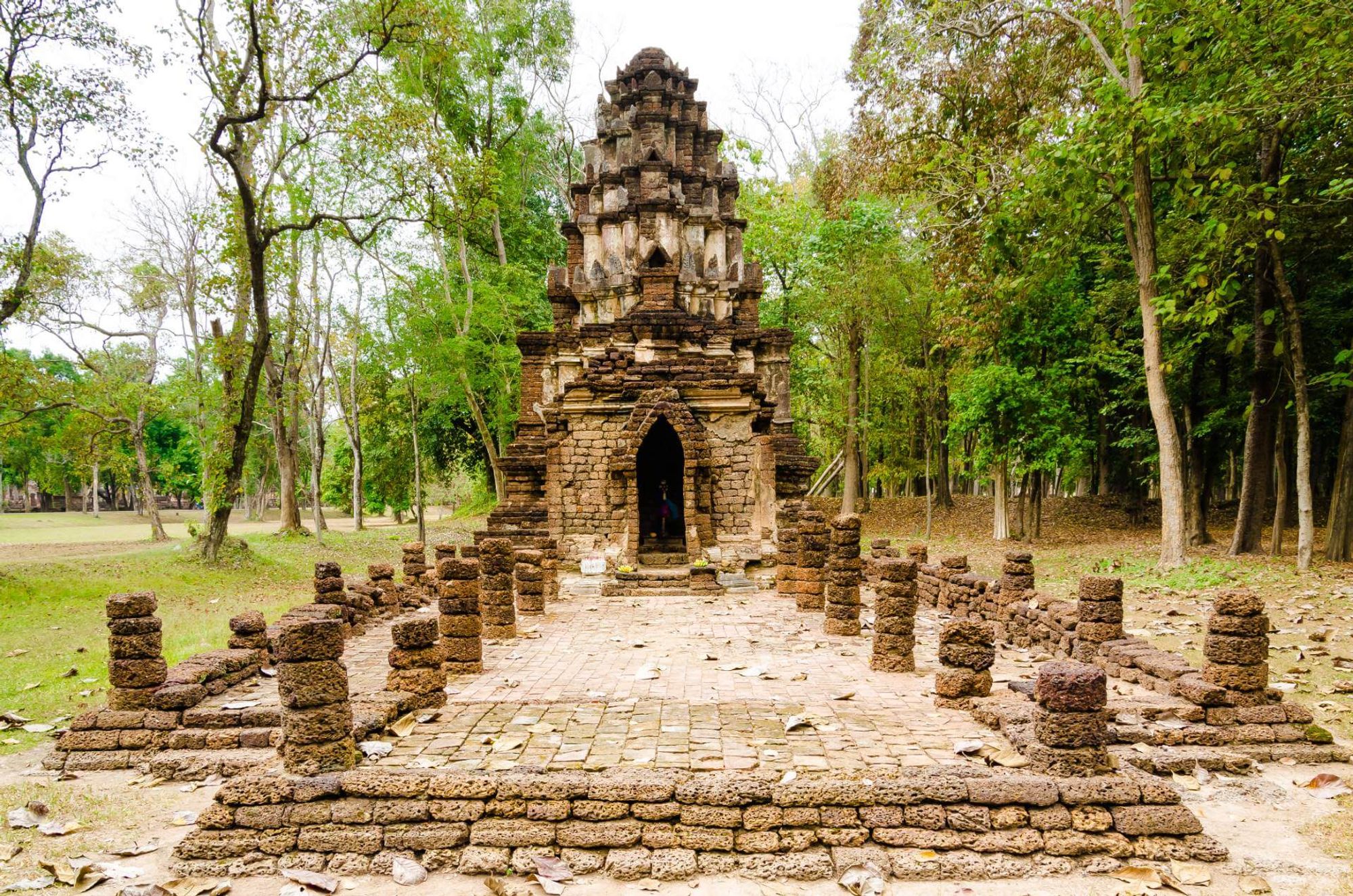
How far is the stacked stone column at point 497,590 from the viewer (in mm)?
9992

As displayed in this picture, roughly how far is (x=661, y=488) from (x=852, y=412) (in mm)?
11806

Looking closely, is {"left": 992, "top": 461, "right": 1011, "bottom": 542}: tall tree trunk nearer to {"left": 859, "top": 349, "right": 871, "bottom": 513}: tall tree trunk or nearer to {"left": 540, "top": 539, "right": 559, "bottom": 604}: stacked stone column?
{"left": 859, "top": 349, "right": 871, "bottom": 513}: tall tree trunk

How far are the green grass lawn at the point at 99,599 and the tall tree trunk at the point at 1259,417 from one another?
2032 centimetres

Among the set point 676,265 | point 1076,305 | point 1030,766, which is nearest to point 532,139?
point 676,265

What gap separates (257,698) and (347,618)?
330cm

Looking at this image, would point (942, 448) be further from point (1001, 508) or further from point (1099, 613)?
point (1099, 613)

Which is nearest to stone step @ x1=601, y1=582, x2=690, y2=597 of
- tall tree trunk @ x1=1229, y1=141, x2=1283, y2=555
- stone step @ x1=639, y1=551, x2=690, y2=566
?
stone step @ x1=639, y1=551, x2=690, y2=566

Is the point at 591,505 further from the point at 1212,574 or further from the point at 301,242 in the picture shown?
the point at 301,242

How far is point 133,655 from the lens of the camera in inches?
262

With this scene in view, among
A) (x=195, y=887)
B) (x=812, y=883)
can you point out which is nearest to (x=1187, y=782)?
(x=812, y=883)

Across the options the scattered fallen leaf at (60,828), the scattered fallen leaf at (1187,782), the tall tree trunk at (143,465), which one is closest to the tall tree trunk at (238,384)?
the tall tree trunk at (143,465)

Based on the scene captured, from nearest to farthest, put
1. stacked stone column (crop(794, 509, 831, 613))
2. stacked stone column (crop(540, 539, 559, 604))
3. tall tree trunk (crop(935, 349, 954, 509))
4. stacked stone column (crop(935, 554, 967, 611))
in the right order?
stacked stone column (crop(794, 509, 831, 613)) → stacked stone column (crop(935, 554, 967, 611)) → stacked stone column (crop(540, 539, 559, 604)) → tall tree trunk (crop(935, 349, 954, 509))

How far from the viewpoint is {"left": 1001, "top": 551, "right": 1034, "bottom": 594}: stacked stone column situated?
10.2 metres

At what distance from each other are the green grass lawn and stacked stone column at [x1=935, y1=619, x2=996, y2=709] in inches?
361
